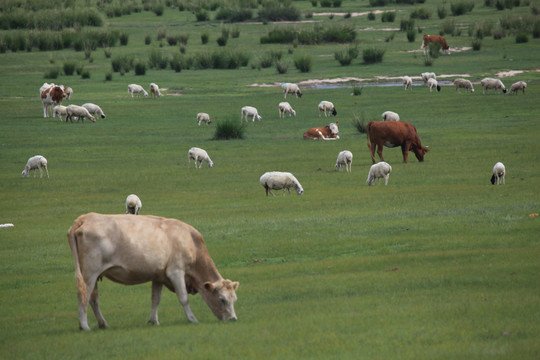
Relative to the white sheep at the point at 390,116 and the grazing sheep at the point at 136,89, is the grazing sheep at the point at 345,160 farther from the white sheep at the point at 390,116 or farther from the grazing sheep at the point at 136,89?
the grazing sheep at the point at 136,89

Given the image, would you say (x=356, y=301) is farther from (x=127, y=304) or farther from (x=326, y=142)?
(x=326, y=142)

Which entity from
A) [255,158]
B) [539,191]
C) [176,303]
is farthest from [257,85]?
[176,303]

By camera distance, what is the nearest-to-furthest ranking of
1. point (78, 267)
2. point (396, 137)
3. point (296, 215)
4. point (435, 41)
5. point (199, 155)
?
point (78, 267)
point (296, 215)
point (199, 155)
point (396, 137)
point (435, 41)

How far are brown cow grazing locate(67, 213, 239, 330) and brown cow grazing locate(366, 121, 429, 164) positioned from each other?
1919 cm

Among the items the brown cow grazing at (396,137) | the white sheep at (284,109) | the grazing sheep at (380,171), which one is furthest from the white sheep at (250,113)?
the grazing sheep at (380,171)

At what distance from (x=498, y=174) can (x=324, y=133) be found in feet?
42.4

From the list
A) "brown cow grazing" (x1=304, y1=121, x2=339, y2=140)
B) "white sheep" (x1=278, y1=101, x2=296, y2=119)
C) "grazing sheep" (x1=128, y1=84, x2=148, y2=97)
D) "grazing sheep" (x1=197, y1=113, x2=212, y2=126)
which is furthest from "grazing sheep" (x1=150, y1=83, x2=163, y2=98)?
"brown cow grazing" (x1=304, y1=121, x2=339, y2=140)

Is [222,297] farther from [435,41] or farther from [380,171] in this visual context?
[435,41]

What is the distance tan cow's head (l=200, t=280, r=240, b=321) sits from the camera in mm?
10805

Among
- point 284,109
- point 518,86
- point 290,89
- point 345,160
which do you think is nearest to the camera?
point 345,160

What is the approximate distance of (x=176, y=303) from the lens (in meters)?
12.7

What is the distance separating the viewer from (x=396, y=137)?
30.0 meters

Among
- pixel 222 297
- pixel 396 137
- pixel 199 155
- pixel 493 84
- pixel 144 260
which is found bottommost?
pixel 493 84

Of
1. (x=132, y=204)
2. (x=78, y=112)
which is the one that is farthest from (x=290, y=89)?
(x=132, y=204)
